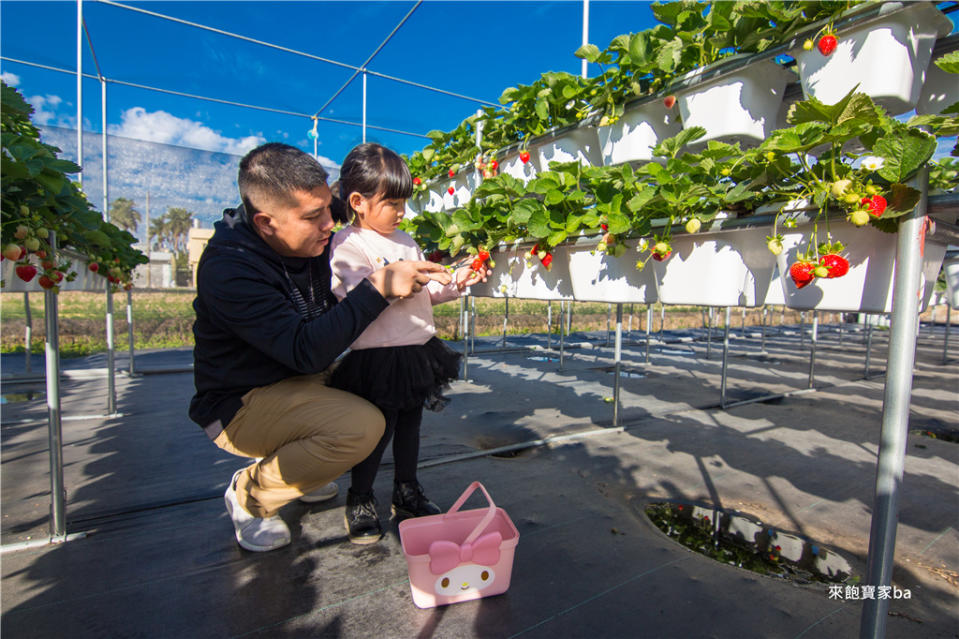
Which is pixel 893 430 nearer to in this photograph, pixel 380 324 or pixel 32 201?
pixel 380 324

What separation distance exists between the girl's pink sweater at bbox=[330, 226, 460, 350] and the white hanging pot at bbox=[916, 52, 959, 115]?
1.34m

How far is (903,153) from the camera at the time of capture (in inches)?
30.1

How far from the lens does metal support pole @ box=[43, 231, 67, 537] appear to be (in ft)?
4.86

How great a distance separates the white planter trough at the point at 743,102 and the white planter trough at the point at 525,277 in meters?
0.61

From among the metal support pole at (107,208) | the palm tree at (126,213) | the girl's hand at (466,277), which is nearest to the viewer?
the girl's hand at (466,277)

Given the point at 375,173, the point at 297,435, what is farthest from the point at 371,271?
the point at 297,435

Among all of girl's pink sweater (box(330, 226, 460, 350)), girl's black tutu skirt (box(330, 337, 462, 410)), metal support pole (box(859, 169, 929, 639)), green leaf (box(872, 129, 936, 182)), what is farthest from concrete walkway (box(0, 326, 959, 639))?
green leaf (box(872, 129, 936, 182))

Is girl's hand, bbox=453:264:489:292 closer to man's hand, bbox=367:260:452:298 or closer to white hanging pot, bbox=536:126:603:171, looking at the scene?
man's hand, bbox=367:260:452:298

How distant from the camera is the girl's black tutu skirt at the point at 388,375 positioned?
4.68ft

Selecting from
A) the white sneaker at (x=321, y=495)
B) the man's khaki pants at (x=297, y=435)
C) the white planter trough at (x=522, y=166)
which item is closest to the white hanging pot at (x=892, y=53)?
the white planter trough at (x=522, y=166)

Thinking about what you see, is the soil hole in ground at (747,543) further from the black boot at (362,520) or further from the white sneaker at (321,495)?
the white sneaker at (321,495)

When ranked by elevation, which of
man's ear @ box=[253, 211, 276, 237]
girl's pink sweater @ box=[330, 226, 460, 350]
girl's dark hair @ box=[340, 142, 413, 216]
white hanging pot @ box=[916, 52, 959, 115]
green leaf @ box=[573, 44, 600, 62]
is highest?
green leaf @ box=[573, 44, 600, 62]

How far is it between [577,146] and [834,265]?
120cm

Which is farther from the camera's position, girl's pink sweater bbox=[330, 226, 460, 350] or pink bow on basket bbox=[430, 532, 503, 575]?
girl's pink sweater bbox=[330, 226, 460, 350]
